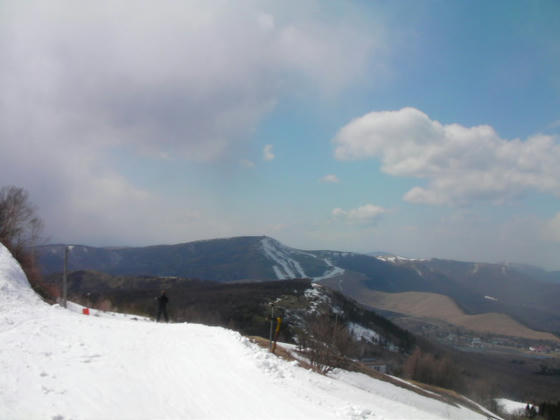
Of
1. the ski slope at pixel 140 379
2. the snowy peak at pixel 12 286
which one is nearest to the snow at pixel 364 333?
the snowy peak at pixel 12 286

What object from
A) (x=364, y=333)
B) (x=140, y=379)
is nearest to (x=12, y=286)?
(x=140, y=379)

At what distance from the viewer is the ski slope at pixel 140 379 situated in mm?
6699

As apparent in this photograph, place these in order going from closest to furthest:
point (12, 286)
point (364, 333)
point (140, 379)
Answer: point (140, 379) → point (12, 286) → point (364, 333)

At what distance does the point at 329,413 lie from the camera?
8.23m

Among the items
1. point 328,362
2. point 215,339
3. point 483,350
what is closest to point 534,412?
point 328,362

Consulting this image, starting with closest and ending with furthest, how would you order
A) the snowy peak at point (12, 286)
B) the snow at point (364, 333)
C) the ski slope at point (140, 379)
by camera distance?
the ski slope at point (140, 379), the snowy peak at point (12, 286), the snow at point (364, 333)

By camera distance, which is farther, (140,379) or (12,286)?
(12,286)

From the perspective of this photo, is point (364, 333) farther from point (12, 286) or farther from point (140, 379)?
point (140, 379)

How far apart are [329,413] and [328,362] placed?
13942mm

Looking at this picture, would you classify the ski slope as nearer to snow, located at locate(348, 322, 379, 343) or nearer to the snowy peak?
the snowy peak

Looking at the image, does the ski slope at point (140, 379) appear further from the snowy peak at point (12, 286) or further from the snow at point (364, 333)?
the snow at point (364, 333)

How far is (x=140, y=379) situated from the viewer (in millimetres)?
8477

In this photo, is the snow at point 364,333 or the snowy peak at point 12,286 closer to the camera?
the snowy peak at point 12,286

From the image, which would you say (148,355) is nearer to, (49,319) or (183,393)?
(183,393)
